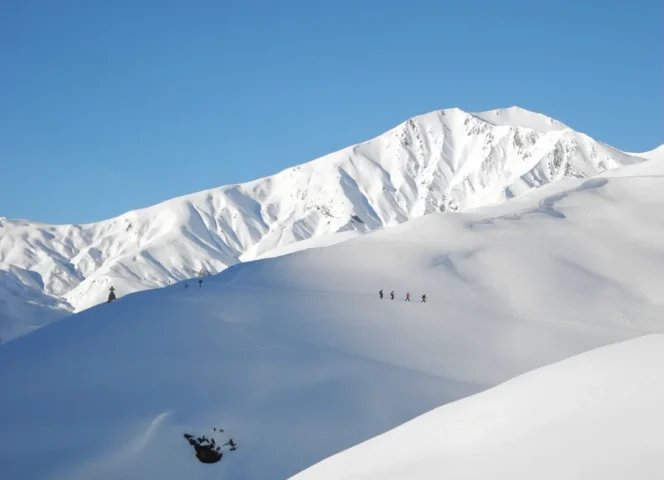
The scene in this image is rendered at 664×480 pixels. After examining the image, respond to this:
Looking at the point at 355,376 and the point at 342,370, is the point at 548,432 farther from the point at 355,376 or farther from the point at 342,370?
the point at 342,370

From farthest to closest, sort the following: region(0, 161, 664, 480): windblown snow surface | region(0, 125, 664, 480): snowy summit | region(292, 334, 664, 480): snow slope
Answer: region(0, 161, 664, 480): windblown snow surface < region(0, 125, 664, 480): snowy summit < region(292, 334, 664, 480): snow slope

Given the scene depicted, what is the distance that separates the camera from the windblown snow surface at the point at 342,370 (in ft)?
52.7

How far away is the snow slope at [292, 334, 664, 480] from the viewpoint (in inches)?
506

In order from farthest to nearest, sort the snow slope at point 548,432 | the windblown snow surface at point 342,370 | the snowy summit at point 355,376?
the windblown snow surface at point 342,370 → the snowy summit at point 355,376 → the snow slope at point 548,432

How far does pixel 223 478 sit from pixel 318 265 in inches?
1270

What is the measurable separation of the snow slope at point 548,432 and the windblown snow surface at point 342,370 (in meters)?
0.06

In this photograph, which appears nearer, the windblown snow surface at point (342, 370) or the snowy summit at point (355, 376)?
the snowy summit at point (355, 376)

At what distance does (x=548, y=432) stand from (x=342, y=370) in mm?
24385

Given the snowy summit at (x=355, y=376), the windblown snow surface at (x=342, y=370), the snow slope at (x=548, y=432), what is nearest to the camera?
the snow slope at (x=548, y=432)

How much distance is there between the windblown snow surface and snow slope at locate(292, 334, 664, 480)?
6 centimetres

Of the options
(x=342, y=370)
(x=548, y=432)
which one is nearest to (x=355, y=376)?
(x=342, y=370)

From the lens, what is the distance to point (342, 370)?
38500mm

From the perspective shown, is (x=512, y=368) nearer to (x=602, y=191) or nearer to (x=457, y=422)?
(x=457, y=422)

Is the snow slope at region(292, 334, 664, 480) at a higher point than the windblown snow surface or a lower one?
higher
